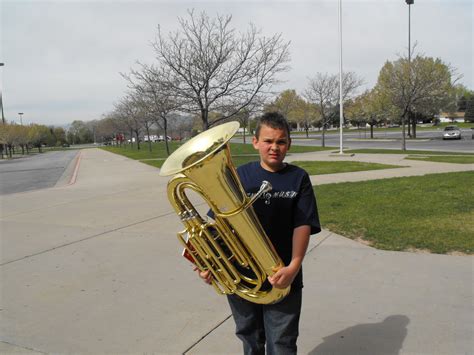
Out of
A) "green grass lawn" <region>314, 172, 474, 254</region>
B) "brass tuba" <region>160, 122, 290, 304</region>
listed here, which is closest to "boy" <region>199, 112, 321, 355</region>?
"brass tuba" <region>160, 122, 290, 304</region>

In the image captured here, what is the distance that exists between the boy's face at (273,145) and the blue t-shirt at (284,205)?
53 mm

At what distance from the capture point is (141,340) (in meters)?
2.57

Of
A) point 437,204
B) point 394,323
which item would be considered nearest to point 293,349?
point 394,323

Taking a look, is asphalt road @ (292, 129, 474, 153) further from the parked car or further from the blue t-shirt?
the blue t-shirt

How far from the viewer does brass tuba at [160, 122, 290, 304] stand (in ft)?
5.27

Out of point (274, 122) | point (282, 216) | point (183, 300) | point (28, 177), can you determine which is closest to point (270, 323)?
point (282, 216)

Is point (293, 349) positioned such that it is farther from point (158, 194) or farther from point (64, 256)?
point (158, 194)

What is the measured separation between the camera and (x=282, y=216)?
1.84 metres

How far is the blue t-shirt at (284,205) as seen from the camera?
71.4 inches

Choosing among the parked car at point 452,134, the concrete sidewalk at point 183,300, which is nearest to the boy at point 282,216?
the concrete sidewalk at point 183,300

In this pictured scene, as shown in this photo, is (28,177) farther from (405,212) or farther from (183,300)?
(405,212)

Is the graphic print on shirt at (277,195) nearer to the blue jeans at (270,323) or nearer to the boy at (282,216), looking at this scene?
the boy at (282,216)

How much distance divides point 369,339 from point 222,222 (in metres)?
1.56

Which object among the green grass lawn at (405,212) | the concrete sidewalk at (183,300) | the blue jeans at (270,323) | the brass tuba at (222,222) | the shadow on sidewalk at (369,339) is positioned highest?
the brass tuba at (222,222)
